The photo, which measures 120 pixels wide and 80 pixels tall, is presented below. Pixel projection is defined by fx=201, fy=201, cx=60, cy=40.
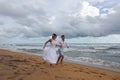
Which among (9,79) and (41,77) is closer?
(9,79)

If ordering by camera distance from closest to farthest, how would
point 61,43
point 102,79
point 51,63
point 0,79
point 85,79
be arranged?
1. point 0,79
2. point 85,79
3. point 102,79
4. point 51,63
5. point 61,43

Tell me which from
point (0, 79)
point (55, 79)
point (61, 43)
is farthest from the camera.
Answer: point (61, 43)

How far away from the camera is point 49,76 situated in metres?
7.87

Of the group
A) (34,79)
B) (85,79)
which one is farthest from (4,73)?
(85,79)

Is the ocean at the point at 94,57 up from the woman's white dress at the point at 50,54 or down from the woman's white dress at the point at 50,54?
down

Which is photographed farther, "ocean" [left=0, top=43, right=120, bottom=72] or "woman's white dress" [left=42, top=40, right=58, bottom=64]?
"ocean" [left=0, top=43, right=120, bottom=72]

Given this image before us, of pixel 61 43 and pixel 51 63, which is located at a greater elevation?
pixel 61 43

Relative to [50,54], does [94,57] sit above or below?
below

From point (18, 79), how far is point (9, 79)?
31cm

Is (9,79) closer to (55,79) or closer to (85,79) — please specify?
(55,79)

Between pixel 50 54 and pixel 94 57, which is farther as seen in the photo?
pixel 94 57

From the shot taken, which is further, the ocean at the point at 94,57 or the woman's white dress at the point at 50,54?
the ocean at the point at 94,57

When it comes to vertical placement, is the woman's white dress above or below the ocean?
above

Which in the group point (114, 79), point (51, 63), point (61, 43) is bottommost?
point (114, 79)
